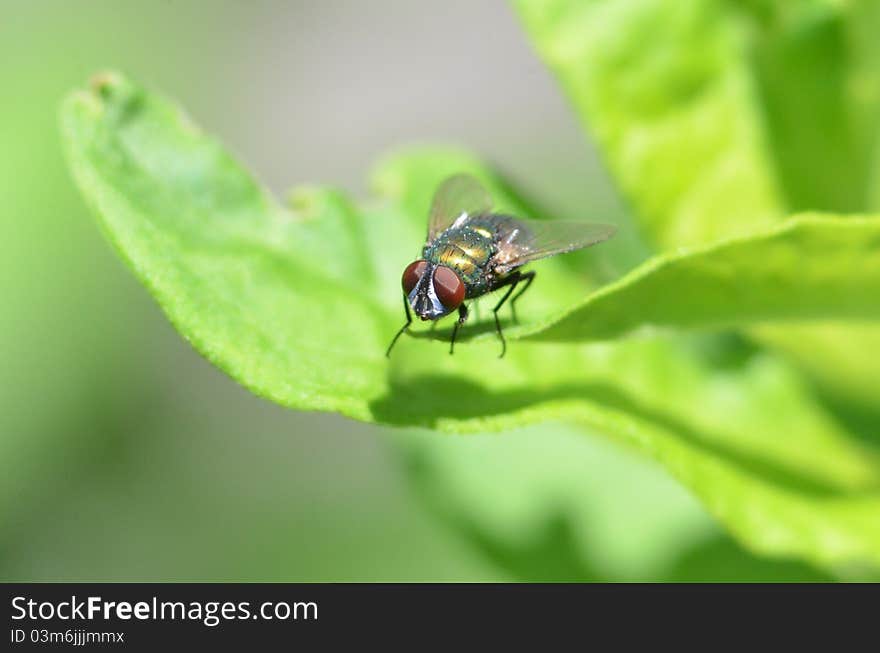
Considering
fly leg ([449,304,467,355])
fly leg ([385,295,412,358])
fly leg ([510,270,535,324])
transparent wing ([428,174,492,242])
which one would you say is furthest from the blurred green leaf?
fly leg ([385,295,412,358])

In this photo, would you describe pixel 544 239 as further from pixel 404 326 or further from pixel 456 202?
pixel 404 326

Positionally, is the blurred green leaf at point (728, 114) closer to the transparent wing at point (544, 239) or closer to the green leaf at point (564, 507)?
the transparent wing at point (544, 239)

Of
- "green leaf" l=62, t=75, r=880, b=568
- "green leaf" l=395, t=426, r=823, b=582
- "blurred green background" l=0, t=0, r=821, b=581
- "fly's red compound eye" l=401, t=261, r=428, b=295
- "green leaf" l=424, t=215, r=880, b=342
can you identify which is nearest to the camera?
"green leaf" l=424, t=215, r=880, b=342

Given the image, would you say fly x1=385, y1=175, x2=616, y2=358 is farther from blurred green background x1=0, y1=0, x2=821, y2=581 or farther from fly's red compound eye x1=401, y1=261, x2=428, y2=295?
blurred green background x1=0, y1=0, x2=821, y2=581

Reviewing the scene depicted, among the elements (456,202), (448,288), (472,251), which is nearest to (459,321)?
(448,288)

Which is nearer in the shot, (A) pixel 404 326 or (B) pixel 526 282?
(A) pixel 404 326
